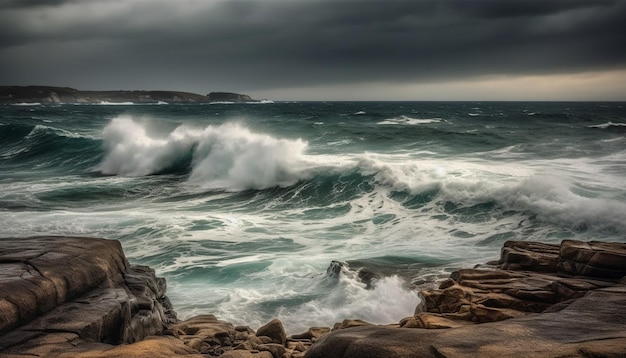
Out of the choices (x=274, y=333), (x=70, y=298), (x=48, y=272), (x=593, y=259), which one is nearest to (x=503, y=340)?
(x=274, y=333)

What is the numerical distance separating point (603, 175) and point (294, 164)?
40.0 feet

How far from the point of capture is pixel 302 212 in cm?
1559

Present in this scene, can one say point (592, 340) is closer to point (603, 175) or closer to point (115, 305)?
point (115, 305)

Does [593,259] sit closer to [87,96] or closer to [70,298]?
[70,298]

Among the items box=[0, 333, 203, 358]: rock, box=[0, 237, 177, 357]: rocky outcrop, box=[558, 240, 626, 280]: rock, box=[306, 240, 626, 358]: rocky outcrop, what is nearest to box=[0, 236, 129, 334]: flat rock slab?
box=[0, 237, 177, 357]: rocky outcrop

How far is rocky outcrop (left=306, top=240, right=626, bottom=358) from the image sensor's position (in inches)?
134

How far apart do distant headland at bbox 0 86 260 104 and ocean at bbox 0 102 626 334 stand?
131 m

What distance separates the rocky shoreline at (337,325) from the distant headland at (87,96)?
152 metres

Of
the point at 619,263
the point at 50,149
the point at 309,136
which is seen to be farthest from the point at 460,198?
the point at 50,149

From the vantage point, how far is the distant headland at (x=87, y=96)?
13693 cm

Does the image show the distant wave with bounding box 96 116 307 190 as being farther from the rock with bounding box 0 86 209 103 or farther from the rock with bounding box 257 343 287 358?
the rock with bounding box 0 86 209 103

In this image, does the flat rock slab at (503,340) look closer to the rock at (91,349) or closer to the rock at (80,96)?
the rock at (91,349)

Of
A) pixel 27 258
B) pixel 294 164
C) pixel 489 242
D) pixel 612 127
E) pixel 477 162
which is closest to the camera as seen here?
pixel 27 258

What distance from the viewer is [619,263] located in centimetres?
610
